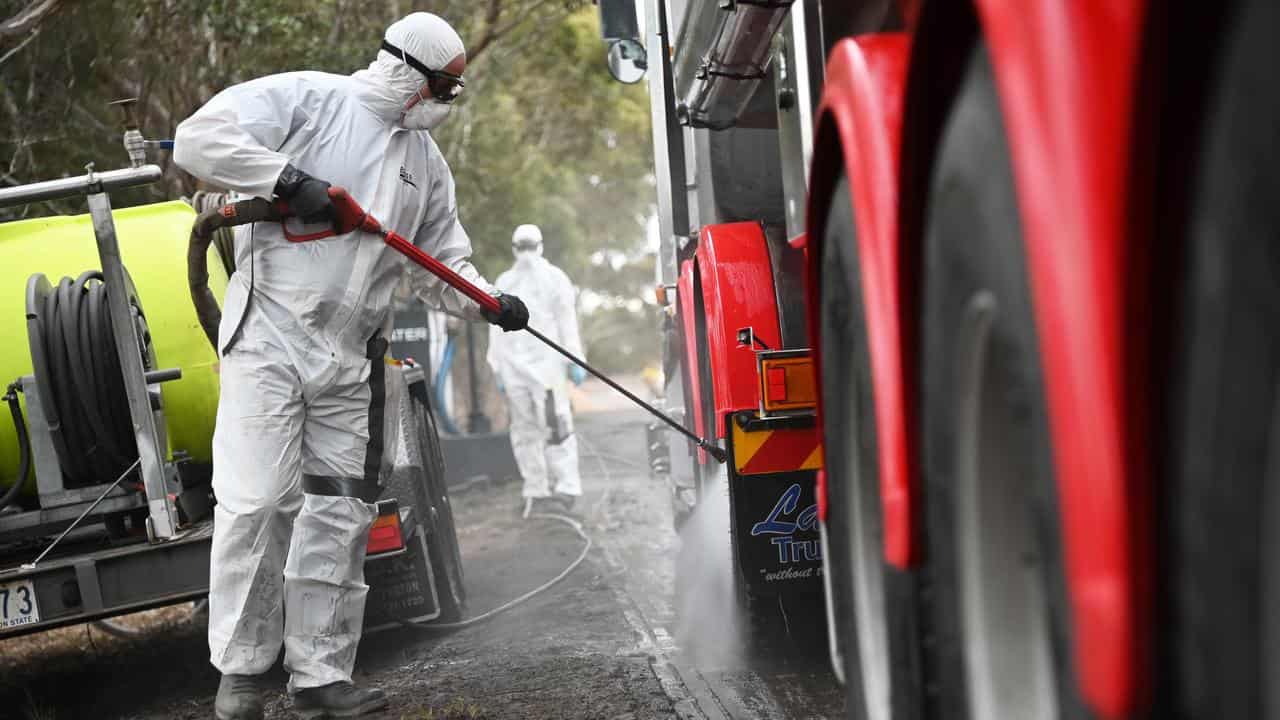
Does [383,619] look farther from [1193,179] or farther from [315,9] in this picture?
[315,9]

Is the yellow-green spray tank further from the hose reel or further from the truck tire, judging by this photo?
the truck tire

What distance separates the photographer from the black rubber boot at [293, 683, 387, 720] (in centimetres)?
433

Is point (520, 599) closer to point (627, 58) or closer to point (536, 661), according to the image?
point (536, 661)

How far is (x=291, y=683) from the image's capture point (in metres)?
4.39

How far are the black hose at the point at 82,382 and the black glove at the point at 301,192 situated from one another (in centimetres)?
119

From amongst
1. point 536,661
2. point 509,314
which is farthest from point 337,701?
point 509,314

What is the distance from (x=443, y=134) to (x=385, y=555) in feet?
41.8

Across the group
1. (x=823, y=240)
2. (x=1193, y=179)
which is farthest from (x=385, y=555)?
(x=1193, y=179)

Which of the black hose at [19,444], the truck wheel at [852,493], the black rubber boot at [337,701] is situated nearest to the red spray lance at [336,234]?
the black hose at [19,444]

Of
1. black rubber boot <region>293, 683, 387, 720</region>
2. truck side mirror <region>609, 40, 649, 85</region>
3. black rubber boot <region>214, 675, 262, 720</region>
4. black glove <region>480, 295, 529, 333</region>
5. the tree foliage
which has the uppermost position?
the tree foliage

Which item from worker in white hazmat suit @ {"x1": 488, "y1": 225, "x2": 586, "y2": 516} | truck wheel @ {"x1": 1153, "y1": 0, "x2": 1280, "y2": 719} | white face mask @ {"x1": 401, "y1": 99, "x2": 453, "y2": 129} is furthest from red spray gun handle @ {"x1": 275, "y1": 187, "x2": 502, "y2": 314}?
worker in white hazmat suit @ {"x1": 488, "y1": 225, "x2": 586, "y2": 516}

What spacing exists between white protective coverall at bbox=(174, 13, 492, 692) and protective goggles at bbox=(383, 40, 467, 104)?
0.02 m

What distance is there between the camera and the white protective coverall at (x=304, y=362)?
420 cm

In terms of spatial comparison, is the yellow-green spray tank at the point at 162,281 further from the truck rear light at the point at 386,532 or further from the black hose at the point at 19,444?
the truck rear light at the point at 386,532
